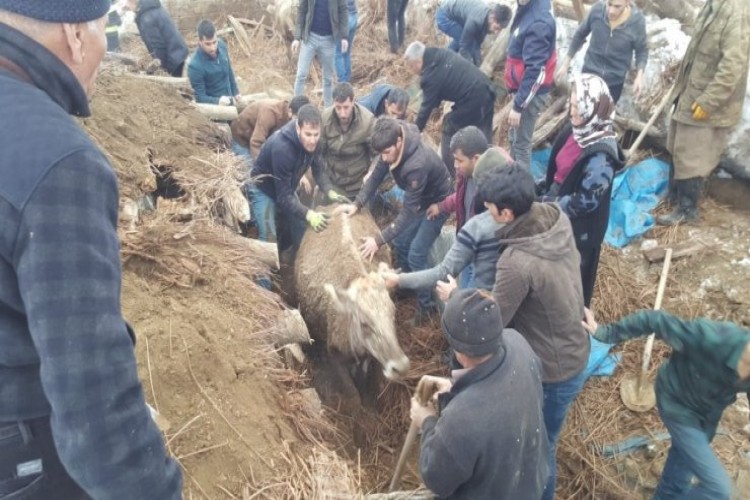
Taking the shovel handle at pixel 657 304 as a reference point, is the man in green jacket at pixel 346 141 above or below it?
above

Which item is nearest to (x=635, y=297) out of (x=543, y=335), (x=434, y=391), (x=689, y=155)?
(x=689, y=155)

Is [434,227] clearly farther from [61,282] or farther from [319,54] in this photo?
[61,282]

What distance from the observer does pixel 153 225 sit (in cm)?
430

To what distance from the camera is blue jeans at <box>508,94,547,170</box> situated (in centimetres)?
708

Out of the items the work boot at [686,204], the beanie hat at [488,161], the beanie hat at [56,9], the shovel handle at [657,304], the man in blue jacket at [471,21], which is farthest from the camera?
the man in blue jacket at [471,21]

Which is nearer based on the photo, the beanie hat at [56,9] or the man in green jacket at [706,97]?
the beanie hat at [56,9]

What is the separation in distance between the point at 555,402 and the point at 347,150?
12.0 ft

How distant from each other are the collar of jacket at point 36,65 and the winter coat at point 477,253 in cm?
293

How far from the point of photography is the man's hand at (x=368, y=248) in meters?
5.07

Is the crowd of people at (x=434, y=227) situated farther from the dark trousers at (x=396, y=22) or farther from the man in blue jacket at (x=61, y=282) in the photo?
the dark trousers at (x=396, y=22)

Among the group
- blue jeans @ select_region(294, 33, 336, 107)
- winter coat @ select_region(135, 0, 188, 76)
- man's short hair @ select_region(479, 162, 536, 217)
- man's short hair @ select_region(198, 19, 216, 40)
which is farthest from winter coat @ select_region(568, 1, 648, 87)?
winter coat @ select_region(135, 0, 188, 76)

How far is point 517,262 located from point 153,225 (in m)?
2.70

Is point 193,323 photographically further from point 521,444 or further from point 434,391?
point 521,444

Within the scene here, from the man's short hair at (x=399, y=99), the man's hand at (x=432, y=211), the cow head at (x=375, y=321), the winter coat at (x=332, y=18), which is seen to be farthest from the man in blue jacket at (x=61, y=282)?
the winter coat at (x=332, y=18)
